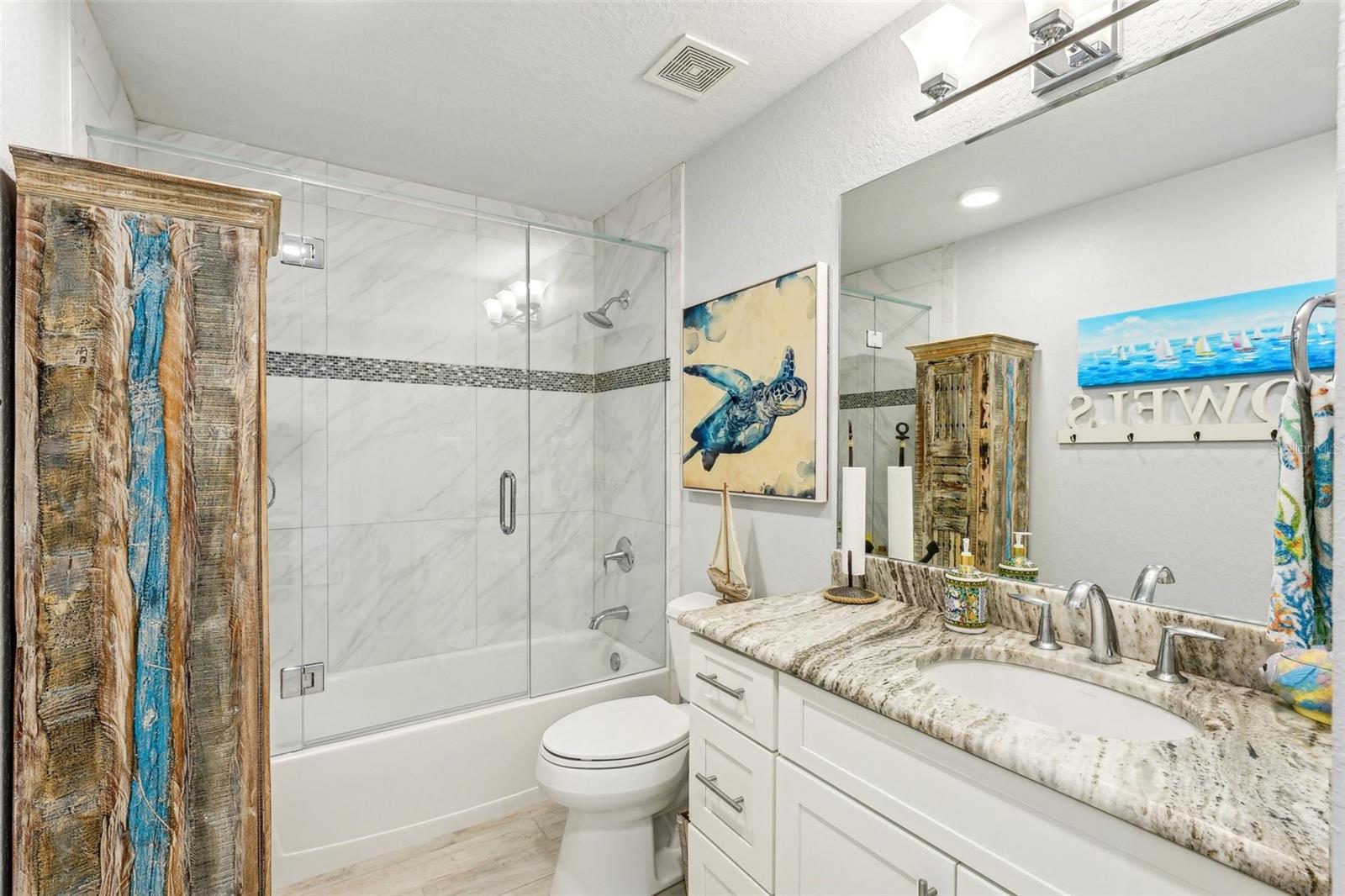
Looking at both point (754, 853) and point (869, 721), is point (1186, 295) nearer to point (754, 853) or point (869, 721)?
point (869, 721)

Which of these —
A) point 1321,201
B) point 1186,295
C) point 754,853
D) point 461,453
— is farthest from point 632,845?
point 1321,201

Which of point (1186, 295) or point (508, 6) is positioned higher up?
point (508, 6)

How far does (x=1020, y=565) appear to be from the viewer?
1354mm

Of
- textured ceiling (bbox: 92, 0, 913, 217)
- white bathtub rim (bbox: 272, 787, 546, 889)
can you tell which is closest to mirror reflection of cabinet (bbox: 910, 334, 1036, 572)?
textured ceiling (bbox: 92, 0, 913, 217)

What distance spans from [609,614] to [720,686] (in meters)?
1.42

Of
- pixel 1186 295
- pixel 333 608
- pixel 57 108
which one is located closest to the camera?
pixel 1186 295

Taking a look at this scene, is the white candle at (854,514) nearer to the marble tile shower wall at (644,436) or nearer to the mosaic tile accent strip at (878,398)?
the mosaic tile accent strip at (878,398)

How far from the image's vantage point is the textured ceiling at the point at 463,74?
169cm

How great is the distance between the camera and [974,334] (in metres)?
1.46

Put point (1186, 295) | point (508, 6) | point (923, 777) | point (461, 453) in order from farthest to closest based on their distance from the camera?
point (461, 453), point (508, 6), point (1186, 295), point (923, 777)

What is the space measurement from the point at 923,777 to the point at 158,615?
1.28 meters

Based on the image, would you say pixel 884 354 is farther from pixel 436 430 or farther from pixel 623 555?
pixel 436 430

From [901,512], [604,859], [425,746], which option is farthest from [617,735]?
[901,512]

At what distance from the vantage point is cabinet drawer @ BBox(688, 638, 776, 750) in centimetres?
126
